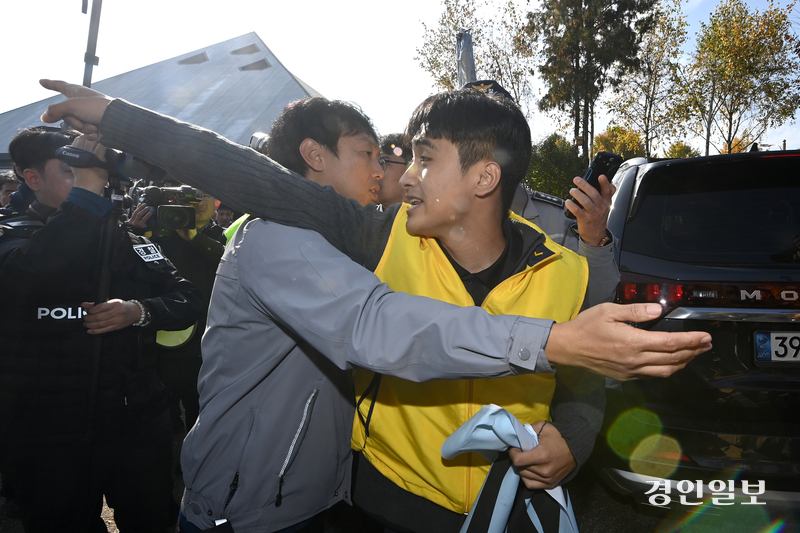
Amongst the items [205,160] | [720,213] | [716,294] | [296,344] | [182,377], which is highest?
[205,160]

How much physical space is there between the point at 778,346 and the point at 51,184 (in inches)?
143

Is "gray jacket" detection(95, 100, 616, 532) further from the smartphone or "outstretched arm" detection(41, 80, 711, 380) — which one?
the smartphone

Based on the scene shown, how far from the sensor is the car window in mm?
2658

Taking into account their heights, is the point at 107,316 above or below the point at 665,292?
above

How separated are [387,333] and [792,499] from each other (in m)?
2.58

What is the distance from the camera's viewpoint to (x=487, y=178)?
1732 millimetres

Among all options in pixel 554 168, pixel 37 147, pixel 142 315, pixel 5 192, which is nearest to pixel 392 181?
pixel 142 315

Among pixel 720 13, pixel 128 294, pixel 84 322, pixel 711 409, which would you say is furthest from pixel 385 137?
pixel 720 13

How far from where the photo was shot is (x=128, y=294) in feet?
8.64

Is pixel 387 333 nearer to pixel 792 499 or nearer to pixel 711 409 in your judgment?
pixel 711 409

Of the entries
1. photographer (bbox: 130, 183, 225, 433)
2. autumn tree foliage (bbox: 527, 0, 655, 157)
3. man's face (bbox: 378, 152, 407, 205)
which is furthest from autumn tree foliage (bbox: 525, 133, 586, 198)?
man's face (bbox: 378, 152, 407, 205)

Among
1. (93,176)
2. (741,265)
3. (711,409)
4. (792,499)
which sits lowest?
(792,499)

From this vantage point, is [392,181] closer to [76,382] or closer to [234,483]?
[76,382]

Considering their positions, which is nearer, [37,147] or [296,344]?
[296,344]
